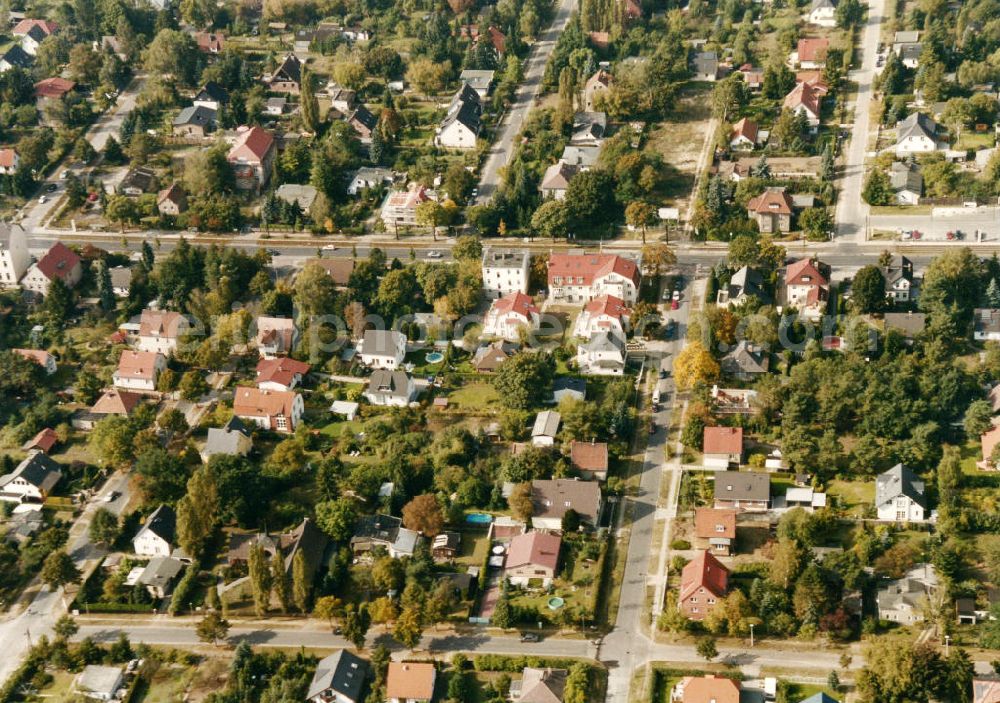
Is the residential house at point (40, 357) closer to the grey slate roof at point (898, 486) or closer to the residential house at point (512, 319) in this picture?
the residential house at point (512, 319)

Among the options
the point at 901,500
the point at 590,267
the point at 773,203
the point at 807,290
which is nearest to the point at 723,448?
the point at 901,500

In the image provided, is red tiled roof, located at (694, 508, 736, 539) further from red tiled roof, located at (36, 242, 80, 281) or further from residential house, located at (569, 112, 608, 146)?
red tiled roof, located at (36, 242, 80, 281)

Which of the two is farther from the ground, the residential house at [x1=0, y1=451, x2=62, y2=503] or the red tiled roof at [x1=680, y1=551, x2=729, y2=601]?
the red tiled roof at [x1=680, y1=551, x2=729, y2=601]

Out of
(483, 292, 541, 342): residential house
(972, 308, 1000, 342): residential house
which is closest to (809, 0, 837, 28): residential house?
(972, 308, 1000, 342): residential house

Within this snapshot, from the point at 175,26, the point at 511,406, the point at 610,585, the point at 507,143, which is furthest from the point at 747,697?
the point at 175,26

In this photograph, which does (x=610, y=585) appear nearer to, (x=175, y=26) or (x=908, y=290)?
(x=908, y=290)

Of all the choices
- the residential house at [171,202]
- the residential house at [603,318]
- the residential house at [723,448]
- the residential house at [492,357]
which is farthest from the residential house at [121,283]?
the residential house at [723,448]

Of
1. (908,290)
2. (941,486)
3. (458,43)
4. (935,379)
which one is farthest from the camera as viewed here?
(458,43)
